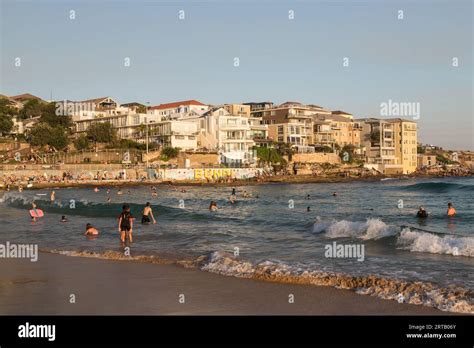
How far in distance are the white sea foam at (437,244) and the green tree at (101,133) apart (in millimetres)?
72682

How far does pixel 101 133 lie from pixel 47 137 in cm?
834

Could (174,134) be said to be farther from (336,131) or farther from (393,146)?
(393,146)

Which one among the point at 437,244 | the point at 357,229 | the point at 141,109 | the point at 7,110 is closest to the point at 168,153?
the point at 141,109

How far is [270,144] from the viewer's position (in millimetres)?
96625

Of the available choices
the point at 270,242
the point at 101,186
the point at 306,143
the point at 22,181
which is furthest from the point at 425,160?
the point at 270,242

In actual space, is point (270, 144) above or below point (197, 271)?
above

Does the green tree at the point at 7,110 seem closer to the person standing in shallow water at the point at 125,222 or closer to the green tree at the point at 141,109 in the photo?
the green tree at the point at 141,109

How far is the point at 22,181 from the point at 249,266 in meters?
60.1

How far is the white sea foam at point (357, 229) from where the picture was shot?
18.9 meters

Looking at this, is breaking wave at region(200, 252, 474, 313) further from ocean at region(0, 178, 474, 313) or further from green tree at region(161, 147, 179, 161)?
green tree at region(161, 147, 179, 161)

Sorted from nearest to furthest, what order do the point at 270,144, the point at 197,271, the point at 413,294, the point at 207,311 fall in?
the point at 207,311
the point at 413,294
the point at 197,271
the point at 270,144

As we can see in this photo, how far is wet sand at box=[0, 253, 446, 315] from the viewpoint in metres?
8.46

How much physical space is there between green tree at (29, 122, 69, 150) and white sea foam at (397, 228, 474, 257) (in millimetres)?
73256
